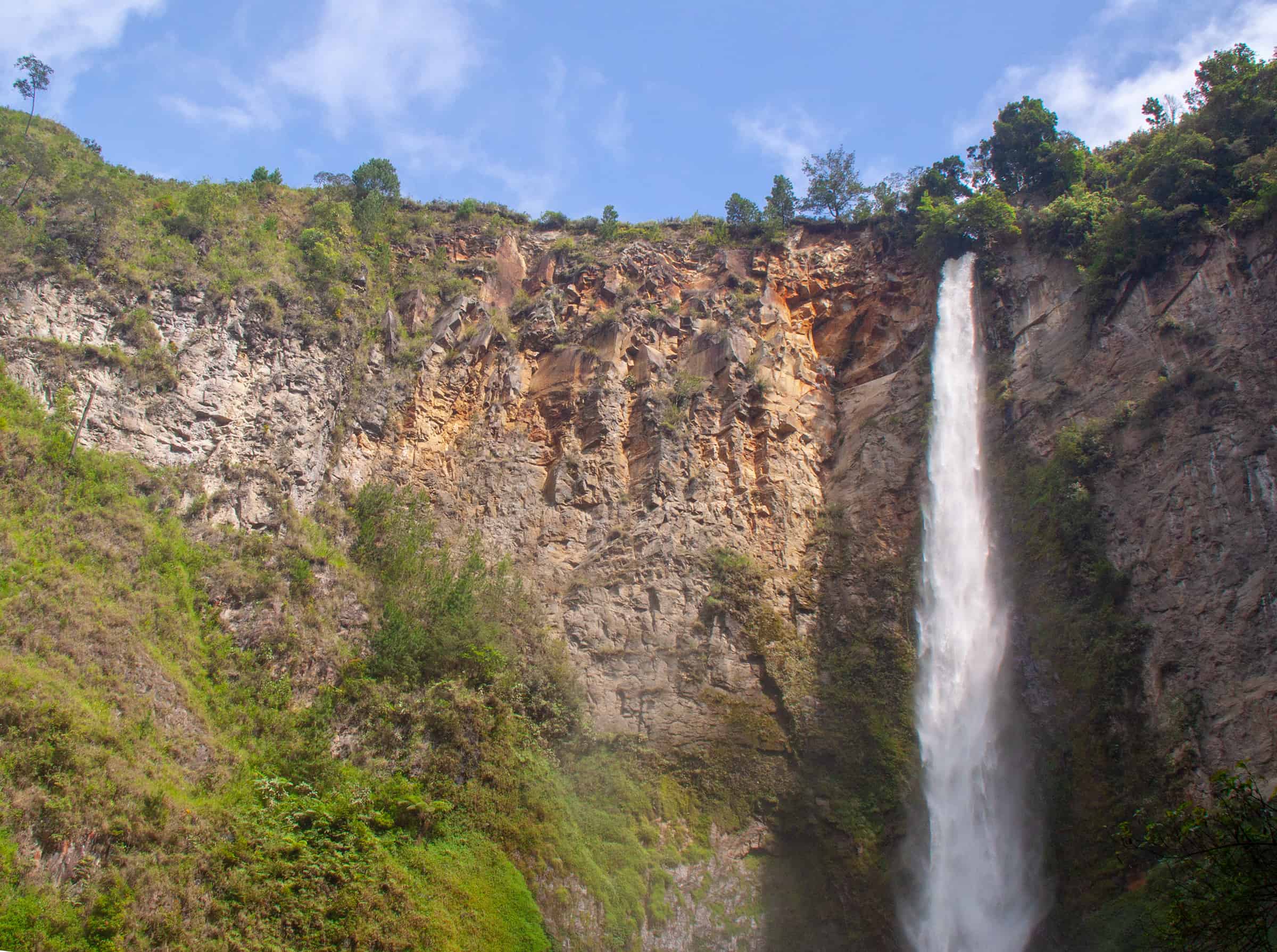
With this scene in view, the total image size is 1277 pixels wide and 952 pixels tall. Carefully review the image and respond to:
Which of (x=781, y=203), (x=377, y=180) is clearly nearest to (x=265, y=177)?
(x=377, y=180)

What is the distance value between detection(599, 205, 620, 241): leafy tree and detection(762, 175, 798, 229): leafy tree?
5555 mm

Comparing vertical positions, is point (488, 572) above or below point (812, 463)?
below

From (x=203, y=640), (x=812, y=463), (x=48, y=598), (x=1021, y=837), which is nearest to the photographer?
(x=48, y=598)

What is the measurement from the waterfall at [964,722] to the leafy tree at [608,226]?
1231 centimetres

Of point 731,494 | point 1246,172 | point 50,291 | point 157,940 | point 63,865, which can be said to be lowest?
point 157,940

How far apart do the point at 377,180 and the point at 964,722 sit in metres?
24.5

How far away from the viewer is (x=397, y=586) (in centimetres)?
1845

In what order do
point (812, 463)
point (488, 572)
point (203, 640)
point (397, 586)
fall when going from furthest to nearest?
1. point (812, 463)
2. point (488, 572)
3. point (397, 586)
4. point (203, 640)

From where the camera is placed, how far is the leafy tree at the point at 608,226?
2991cm

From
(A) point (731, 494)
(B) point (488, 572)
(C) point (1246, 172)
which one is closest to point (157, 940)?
(B) point (488, 572)

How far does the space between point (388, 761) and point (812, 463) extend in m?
14.1

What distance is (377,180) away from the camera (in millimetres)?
28844

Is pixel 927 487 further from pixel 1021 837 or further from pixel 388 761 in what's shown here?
pixel 388 761

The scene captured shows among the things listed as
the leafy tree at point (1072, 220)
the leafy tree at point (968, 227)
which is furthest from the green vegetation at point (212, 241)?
the leafy tree at point (1072, 220)
